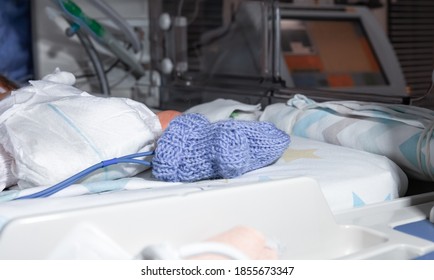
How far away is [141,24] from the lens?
7.55 ft

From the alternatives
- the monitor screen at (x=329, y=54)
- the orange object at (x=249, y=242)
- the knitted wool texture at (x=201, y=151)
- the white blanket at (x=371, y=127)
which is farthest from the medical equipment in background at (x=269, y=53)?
the orange object at (x=249, y=242)

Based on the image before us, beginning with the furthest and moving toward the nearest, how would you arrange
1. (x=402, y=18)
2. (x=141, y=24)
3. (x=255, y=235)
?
1. (x=402, y=18)
2. (x=141, y=24)
3. (x=255, y=235)

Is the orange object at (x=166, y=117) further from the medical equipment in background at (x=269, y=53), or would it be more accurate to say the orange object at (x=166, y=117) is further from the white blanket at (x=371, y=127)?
the medical equipment in background at (x=269, y=53)

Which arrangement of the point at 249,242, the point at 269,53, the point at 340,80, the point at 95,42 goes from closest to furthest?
the point at 249,242 < the point at 269,53 < the point at 95,42 < the point at 340,80

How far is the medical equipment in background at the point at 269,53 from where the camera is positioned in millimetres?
1944

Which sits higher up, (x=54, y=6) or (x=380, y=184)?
(x=54, y=6)

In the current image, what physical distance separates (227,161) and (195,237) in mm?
211

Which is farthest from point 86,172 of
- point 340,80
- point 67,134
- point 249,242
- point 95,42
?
point 340,80

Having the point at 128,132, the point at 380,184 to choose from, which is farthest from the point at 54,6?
the point at 380,184

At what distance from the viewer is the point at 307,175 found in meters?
0.92

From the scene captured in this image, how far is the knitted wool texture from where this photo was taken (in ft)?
2.88

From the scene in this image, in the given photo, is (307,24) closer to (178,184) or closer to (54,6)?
(54,6)

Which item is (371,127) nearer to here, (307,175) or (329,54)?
(307,175)

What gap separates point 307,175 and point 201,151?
0.58ft
